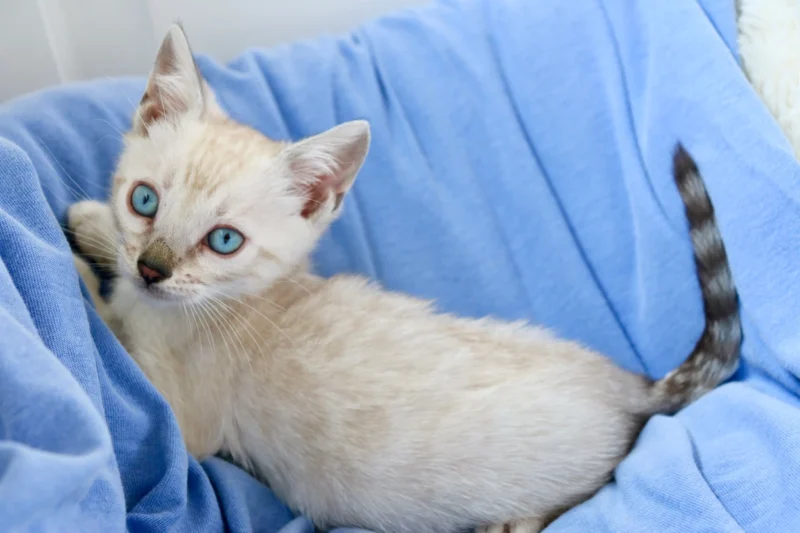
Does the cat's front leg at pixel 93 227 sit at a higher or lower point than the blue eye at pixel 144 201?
lower

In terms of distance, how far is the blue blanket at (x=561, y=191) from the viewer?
45.1 inches

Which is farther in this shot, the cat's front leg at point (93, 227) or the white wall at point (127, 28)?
the white wall at point (127, 28)

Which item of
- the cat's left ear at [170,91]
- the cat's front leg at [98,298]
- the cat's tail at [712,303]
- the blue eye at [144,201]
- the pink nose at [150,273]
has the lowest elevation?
the cat's tail at [712,303]

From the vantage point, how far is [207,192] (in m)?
1.12

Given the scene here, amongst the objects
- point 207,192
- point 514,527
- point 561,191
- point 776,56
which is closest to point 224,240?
point 207,192

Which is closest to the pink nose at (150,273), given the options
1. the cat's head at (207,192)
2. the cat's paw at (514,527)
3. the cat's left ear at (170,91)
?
the cat's head at (207,192)

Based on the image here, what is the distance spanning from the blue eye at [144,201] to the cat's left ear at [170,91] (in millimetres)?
145

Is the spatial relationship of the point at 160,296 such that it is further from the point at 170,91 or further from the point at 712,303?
the point at 712,303

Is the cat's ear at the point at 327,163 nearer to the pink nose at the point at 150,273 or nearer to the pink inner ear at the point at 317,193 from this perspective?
the pink inner ear at the point at 317,193

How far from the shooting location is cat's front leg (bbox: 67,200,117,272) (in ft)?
3.98

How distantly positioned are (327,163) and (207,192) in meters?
0.21

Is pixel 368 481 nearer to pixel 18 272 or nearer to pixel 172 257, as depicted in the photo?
pixel 172 257

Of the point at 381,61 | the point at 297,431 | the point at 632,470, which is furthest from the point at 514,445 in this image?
the point at 381,61

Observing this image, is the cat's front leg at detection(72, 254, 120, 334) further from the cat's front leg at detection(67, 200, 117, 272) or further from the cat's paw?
the cat's paw
